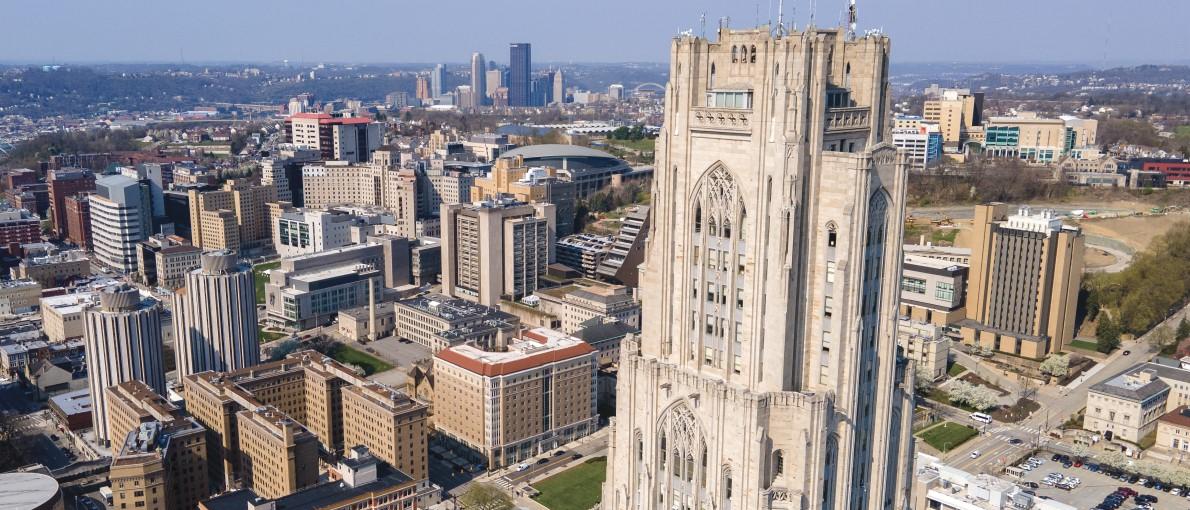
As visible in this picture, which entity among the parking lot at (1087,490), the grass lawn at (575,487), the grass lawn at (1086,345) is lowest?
the grass lawn at (575,487)

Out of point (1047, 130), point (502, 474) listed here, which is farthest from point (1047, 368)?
point (1047, 130)

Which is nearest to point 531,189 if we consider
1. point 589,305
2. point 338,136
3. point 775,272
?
point 589,305

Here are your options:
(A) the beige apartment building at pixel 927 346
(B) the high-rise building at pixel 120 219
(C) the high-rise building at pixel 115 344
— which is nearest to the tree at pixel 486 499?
(C) the high-rise building at pixel 115 344

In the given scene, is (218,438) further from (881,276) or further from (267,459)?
(881,276)

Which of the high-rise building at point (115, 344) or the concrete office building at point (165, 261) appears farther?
the concrete office building at point (165, 261)

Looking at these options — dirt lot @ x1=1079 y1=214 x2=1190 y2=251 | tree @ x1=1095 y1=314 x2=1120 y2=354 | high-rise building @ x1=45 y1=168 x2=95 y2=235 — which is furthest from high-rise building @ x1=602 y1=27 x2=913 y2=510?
high-rise building @ x1=45 y1=168 x2=95 y2=235

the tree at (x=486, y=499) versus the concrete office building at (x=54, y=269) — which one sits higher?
the concrete office building at (x=54, y=269)

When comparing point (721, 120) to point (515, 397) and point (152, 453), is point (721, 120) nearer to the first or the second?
point (152, 453)

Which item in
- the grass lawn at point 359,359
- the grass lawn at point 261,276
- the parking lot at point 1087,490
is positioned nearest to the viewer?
the parking lot at point 1087,490

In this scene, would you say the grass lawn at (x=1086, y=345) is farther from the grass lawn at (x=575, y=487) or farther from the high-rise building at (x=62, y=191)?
the high-rise building at (x=62, y=191)
